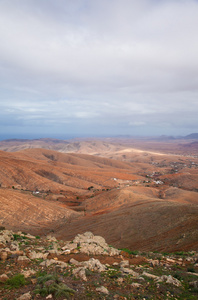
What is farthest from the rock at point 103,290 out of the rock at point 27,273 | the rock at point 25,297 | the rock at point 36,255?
the rock at point 36,255

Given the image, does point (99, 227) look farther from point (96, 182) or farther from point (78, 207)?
point (96, 182)

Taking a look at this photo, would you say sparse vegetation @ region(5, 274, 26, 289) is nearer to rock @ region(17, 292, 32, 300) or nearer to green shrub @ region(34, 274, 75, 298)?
green shrub @ region(34, 274, 75, 298)

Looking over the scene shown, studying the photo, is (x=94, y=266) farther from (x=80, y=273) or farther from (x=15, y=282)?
(x=15, y=282)

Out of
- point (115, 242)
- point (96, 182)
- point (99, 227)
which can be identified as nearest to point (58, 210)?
point (99, 227)

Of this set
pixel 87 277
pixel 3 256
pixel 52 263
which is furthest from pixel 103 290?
pixel 3 256

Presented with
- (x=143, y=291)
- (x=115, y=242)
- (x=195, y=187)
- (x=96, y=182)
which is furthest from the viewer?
(x=96, y=182)

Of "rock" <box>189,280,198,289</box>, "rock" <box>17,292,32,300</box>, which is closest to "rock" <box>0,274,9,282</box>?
"rock" <box>17,292,32,300</box>

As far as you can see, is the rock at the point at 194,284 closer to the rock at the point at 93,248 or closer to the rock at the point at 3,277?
the rock at the point at 93,248

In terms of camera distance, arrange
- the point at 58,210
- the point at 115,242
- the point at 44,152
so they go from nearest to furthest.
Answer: the point at 115,242 → the point at 58,210 → the point at 44,152
